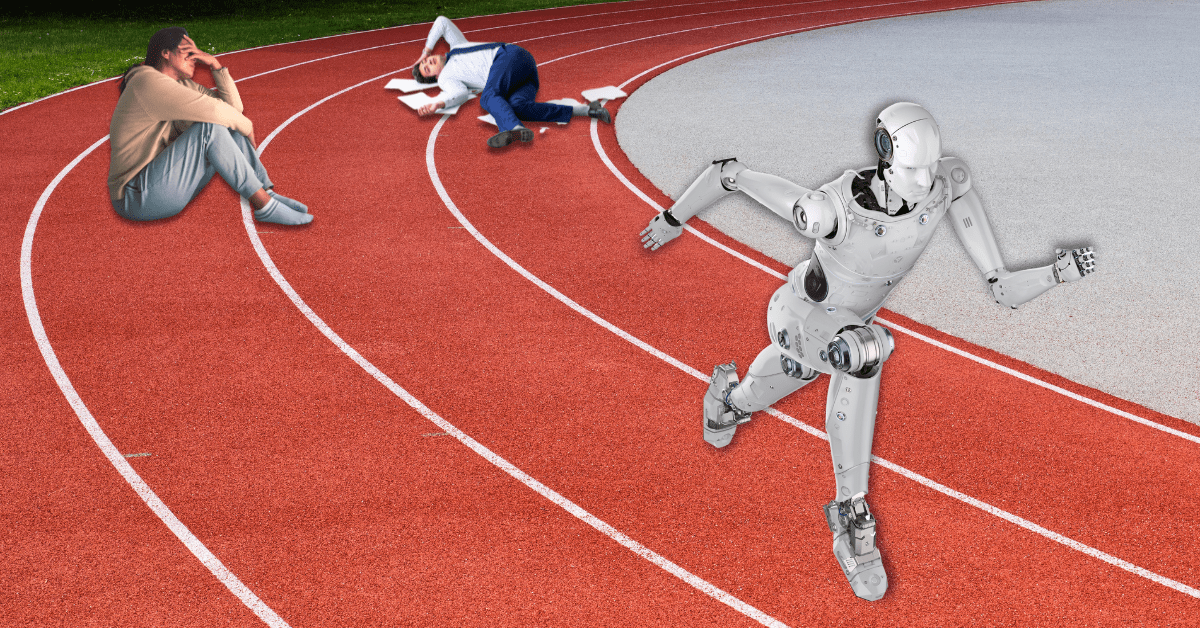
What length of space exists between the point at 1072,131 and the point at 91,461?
1157 cm

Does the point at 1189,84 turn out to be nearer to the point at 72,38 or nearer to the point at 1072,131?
the point at 1072,131

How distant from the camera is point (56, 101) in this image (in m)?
12.5

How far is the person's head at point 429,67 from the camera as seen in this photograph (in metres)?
12.0

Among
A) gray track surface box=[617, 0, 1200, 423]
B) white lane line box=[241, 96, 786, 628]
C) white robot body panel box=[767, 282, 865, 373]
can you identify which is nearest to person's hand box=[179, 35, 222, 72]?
white lane line box=[241, 96, 786, 628]

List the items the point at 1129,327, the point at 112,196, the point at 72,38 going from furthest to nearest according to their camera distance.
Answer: the point at 72,38, the point at 112,196, the point at 1129,327

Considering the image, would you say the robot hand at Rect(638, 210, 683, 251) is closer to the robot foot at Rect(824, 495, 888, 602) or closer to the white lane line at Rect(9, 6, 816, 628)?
the robot foot at Rect(824, 495, 888, 602)

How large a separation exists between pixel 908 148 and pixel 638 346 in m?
3.03

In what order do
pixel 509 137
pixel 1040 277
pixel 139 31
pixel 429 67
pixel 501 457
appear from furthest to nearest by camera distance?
1. pixel 139 31
2. pixel 429 67
3. pixel 509 137
4. pixel 501 457
5. pixel 1040 277

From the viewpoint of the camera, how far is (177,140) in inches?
319

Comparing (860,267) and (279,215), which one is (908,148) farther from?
(279,215)

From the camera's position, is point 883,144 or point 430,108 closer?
point 883,144

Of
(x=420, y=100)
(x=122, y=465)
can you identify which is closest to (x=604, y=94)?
(x=420, y=100)

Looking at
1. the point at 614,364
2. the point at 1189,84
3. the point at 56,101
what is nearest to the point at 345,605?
the point at 614,364

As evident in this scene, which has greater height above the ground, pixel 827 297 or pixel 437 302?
pixel 827 297
